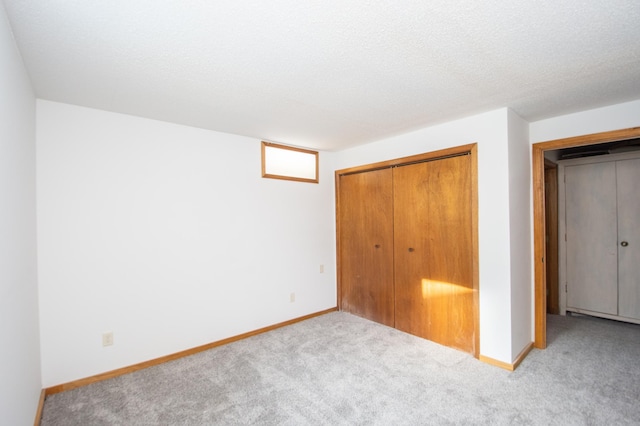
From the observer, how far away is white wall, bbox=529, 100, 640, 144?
2389mm

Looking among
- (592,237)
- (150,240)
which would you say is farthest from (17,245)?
(592,237)

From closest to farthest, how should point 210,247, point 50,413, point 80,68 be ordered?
point 80,68 → point 50,413 → point 210,247

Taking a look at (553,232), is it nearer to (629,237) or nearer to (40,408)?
(629,237)

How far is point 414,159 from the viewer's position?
3152mm

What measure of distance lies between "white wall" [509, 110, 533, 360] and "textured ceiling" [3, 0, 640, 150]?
305 mm

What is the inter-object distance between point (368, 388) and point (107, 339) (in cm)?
217

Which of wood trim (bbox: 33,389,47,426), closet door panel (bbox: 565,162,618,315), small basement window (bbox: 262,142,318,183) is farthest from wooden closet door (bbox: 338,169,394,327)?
wood trim (bbox: 33,389,47,426)

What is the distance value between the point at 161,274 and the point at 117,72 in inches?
67.9

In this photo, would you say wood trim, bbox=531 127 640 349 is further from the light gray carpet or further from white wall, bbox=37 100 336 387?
white wall, bbox=37 100 336 387

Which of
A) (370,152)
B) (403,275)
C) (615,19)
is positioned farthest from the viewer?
(370,152)

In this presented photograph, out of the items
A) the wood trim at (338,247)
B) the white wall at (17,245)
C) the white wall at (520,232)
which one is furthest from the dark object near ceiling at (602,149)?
the white wall at (17,245)

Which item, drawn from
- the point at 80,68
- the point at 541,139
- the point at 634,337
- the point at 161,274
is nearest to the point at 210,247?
the point at 161,274

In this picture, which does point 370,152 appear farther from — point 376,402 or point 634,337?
point 634,337

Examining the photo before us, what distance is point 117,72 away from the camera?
1.81 m
